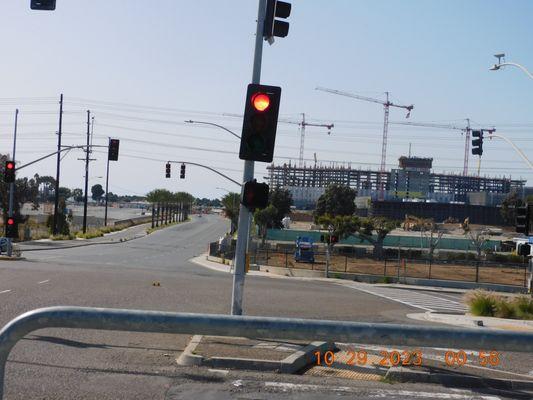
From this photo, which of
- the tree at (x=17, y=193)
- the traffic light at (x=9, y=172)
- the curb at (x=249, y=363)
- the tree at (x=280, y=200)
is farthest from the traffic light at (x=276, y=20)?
the tree at (x=280, y=200)

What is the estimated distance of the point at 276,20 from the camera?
45.6 ft

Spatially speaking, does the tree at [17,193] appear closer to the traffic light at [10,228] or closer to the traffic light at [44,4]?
the traffic light at [10,228]

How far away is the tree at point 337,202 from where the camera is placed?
395 feet

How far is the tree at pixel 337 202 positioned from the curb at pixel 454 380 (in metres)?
110

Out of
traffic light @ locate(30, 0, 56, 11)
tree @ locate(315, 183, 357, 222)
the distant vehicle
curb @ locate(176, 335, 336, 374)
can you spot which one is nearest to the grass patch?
curb @ locate(176, 335, 336, 374)

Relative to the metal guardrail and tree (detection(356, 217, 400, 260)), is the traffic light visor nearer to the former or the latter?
the metal guardrail

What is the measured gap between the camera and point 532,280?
31.4 meters

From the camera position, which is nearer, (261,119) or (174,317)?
(174,317)

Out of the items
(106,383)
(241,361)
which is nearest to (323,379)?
(241,361)

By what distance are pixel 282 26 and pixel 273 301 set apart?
12206 millimetres

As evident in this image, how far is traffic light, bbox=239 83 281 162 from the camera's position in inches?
505

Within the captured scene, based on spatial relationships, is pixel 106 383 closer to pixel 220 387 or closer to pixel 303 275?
pixel 220 387

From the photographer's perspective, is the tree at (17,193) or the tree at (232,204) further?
the tree at (232,204)

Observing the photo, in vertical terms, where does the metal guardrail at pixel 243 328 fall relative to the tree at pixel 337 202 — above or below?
below
